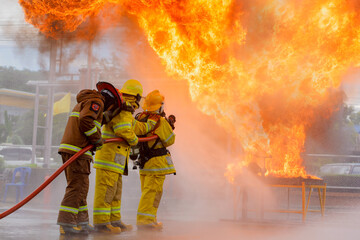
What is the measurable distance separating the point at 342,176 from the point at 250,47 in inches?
215

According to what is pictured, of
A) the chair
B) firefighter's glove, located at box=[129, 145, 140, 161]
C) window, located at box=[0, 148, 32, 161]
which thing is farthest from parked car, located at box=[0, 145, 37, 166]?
firefighter's glove, located at box=[129, 145, 140, 161]

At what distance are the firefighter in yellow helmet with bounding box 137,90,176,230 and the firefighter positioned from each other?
0.99 meters

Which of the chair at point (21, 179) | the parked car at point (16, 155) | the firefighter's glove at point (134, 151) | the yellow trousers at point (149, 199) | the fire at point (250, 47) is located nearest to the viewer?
the yellow trousers at point (149, 199)

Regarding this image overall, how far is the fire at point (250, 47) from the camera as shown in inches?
353

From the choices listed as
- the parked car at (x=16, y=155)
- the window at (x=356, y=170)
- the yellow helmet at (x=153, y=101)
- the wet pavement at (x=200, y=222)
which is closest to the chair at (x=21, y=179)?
the wet pavement at (x=200, y=222)

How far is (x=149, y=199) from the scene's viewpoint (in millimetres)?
6641

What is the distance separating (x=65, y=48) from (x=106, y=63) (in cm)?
111

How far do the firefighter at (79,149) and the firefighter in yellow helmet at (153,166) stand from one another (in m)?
0.99

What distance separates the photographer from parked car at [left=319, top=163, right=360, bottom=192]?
13.4m

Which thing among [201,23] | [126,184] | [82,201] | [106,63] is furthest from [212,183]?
[82,201]

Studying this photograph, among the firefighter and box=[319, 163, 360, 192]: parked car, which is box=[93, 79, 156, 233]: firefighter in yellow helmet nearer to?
the firefighter

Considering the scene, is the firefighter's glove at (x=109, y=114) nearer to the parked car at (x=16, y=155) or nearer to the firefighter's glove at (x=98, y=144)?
the firefighter's glove at (x=98, y=144)

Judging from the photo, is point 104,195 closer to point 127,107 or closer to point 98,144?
point 98,144

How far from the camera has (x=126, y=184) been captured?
1259 cm
